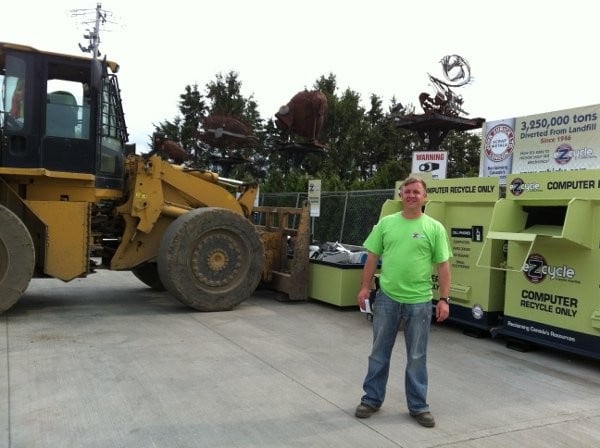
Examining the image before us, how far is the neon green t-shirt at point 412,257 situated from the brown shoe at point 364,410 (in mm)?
816

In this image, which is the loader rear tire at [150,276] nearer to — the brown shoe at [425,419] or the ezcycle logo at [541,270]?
the ezcycle logo at [541,270]

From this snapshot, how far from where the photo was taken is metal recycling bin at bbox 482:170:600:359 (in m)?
5.69

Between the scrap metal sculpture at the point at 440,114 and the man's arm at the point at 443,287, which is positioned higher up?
the scrap metal sculpture at the point at 440,114

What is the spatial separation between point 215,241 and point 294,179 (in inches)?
506

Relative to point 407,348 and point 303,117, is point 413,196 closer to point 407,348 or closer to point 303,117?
point 407,348

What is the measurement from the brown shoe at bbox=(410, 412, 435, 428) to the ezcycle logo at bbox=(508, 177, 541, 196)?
3.28 m

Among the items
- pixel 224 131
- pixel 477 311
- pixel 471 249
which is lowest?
pixel 477 311

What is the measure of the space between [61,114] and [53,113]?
4.0 inches

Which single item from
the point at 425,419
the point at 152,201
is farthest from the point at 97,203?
the point at 425,419

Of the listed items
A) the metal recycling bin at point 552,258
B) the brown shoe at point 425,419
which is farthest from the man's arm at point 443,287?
the metal recycling bin at point 552,258

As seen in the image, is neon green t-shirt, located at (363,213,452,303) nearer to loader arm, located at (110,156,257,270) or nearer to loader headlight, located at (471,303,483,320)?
loader headlight, located at (471,303,483,320)

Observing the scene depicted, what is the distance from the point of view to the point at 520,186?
21.0 feet

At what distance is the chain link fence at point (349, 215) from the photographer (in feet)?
45.3

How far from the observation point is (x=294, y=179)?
2078 centimetres
